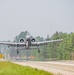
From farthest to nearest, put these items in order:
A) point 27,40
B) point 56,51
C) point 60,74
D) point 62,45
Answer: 1. point 56,51
2. point 62,45
3. point 27,40
4. point 60,74

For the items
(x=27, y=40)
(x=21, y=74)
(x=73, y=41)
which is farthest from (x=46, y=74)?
(x=73, y=41)

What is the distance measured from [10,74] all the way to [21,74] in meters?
1.03

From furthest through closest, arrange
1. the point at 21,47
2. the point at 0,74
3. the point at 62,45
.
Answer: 1. the point at 62,45
2. the point at 21,47
3. the point at 0,74

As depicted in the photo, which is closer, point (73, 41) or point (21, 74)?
point (21, 74)

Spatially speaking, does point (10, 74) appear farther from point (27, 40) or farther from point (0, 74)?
point (27, 40)

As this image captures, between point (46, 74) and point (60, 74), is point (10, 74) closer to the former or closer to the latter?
point (46, 74)

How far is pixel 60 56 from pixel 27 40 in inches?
3169

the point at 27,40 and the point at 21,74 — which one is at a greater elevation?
the point at 27,40

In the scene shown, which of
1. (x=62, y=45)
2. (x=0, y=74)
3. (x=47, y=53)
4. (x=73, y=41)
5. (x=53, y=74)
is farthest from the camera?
(x=47, y=53)

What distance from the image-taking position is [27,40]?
81.4 meters

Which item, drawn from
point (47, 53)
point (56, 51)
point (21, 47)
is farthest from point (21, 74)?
point (47, 53)

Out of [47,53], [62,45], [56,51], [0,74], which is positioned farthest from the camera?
[47,53]

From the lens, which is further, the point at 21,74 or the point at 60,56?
the point at 60,56

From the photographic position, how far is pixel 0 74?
3459 cm
